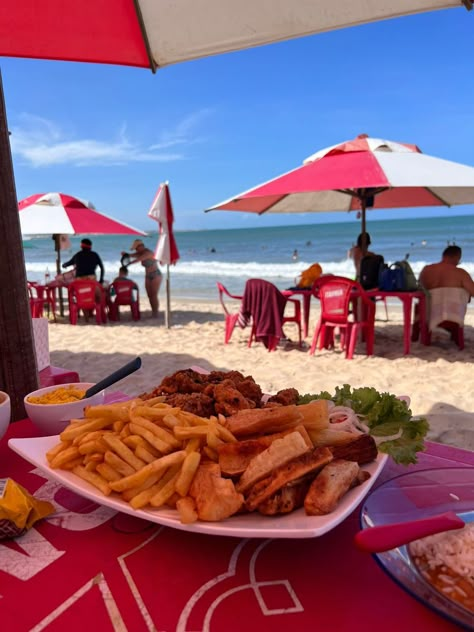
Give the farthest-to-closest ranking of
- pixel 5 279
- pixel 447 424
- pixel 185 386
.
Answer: pixel 447 424
pixel 5 279
pixel 185 386

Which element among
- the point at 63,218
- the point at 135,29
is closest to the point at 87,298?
the point at 63,218

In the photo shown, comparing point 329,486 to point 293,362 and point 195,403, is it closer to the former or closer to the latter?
point 195,403

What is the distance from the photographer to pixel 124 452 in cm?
101

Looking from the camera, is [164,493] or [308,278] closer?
[164,493]

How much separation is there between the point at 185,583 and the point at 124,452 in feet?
0.96

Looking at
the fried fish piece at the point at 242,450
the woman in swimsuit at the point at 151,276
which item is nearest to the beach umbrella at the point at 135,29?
the fried fish piece at the point at 242,450

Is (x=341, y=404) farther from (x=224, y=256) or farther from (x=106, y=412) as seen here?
(x=224, y=256)

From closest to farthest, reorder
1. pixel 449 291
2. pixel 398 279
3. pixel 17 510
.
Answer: pixel 17 510
pixel 398 279
pixel 449 291

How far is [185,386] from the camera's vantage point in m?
1.40

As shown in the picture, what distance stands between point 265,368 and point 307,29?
440 cm

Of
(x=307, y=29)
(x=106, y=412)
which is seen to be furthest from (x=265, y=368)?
(x=106, y=412)

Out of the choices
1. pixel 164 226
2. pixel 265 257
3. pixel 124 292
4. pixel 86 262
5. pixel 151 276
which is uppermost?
pixel 164 226

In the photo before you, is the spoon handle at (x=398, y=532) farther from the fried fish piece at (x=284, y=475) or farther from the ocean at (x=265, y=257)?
the ocean at (x=265, y=257)

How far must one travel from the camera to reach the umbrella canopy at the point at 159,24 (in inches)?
82.4
